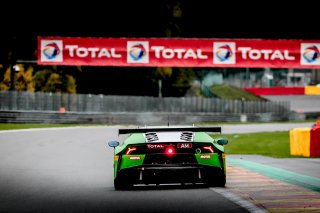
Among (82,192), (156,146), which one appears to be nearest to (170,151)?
(156,146)

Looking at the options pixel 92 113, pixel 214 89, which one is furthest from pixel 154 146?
pixel 214 89

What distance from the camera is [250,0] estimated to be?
74.1 m

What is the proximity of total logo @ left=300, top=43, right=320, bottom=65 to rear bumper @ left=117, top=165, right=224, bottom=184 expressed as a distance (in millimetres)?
25063

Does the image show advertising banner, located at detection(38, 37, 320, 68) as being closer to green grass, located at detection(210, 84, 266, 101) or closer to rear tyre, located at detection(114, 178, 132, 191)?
rear tyre, located at detection(114, 178, 132, 191)

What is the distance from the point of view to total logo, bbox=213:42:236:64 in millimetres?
35969

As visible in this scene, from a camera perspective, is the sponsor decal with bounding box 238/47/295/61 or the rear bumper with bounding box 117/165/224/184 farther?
the sponsor decal with bounding box 238/47/295/61

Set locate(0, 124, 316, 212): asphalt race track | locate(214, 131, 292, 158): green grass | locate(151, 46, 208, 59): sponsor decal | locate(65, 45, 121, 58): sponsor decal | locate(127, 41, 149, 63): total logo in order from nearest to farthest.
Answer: locate(0, 124, 316, 212): asphalt race track, locate(214, 131, 292, 158): green grass, locate(127, 41, 149, 63): total logo, locate(65, 45, 121, 58): sponsor decal, locate(151, 46, 208, 59): sponsor decal

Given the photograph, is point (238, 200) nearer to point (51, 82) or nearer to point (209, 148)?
point (209, 148)

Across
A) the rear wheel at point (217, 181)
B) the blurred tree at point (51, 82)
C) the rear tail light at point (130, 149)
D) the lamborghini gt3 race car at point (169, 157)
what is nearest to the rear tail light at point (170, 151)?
the lamborghini gt3 race car at point (169, 157)

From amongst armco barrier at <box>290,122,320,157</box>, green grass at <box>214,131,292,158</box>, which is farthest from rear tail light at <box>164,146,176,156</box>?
green grass at <box>214,131,292,158</box>

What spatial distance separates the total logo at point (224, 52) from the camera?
36.0 metres

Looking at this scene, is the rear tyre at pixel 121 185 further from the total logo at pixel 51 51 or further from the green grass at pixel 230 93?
the green grass at pixel 230 93

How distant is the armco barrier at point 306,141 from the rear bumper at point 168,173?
1032 centimetres

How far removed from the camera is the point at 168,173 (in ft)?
39.6
